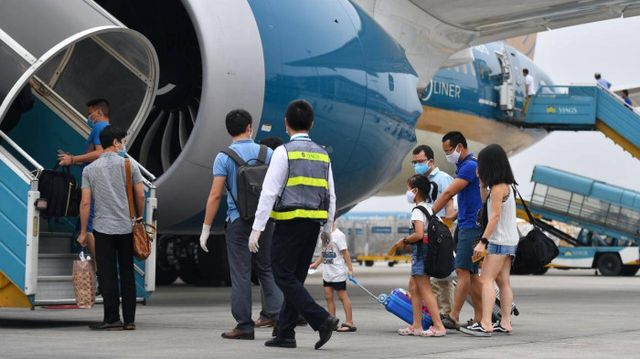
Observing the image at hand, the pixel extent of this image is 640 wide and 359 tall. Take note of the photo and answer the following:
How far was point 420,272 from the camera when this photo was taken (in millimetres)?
8961

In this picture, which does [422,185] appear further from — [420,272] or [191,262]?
[191,262]

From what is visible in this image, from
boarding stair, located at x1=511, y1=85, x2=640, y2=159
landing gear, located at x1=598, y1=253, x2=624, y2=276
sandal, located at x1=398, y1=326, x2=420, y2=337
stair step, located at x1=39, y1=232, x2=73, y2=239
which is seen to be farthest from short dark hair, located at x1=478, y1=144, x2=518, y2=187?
landing gear, located at x1=598, y1=253, x2=624, y2=276

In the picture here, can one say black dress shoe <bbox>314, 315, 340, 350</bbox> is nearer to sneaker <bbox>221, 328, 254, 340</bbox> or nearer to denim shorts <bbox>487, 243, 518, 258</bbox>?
sneaker <bbox>221, 328, 254, 340</bbox>

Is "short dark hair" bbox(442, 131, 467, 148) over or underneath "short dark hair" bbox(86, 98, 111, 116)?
underneath

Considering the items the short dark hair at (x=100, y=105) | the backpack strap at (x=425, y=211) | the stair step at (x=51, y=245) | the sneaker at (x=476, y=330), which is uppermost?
the short dark hair at (x=100, y=105)

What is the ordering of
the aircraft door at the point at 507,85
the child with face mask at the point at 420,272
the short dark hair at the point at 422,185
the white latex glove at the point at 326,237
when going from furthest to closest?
the aircraft door at the point at 507,85 → the short dark hair at the point at 422,185 → the child with face mask at the point at 420,272 → the white latex glove at the point at 326,237

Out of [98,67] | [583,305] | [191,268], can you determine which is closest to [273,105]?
[98,67]

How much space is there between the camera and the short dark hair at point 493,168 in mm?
9016

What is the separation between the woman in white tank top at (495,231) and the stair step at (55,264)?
11.0 ft

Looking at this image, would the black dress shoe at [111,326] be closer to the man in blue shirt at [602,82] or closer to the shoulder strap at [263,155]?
the shoulder strap at [263,155]

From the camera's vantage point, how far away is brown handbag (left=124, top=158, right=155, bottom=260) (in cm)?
911

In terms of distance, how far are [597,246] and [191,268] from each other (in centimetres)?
1483

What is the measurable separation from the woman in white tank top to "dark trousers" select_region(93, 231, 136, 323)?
2607 mm

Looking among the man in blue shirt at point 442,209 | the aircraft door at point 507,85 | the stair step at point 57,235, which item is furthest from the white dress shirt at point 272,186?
the aircraft door at point 507,85
